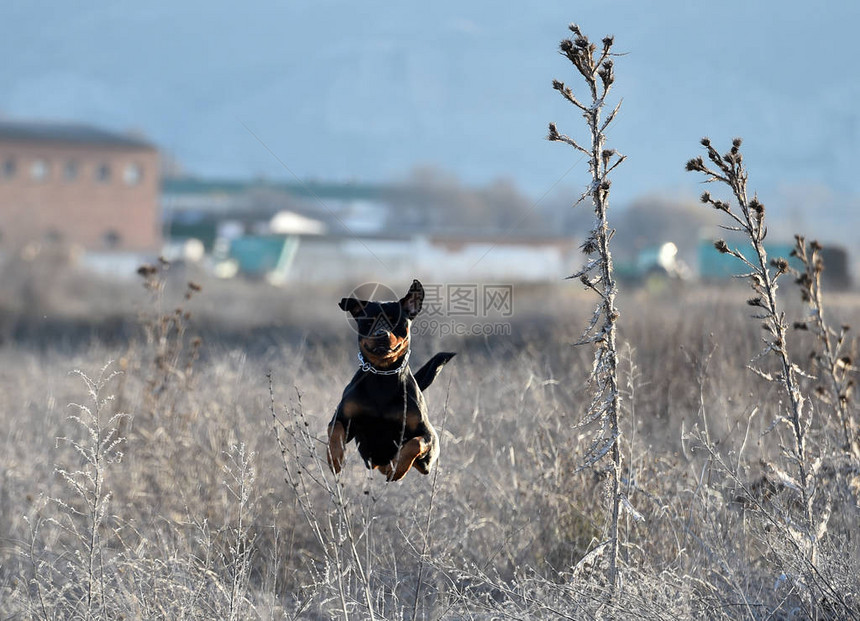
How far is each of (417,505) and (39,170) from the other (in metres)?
62.6

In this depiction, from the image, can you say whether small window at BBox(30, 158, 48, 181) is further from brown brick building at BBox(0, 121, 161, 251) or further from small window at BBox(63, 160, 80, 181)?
small window at BBox(63, 160, 80, 181)

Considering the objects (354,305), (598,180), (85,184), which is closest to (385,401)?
(354,305)

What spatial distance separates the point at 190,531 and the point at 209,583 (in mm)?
977

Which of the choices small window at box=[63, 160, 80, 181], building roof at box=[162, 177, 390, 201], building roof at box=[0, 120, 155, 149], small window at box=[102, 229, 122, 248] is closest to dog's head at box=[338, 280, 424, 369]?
small window at box=[102, 229, 122, 248]

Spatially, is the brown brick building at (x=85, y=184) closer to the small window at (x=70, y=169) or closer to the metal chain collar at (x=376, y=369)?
the small window at (x=70, y=169)

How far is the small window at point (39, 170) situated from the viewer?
2482 inches

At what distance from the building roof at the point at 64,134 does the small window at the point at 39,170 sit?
4.49 ft

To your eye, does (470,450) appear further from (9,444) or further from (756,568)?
(9,444)

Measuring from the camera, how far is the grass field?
5320mm

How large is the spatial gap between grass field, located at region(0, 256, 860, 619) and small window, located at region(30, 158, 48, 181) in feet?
181

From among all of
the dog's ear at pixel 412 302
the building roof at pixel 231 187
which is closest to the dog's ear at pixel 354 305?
the dog's ear at pixel 412 302

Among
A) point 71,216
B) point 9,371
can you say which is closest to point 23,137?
point 71,216

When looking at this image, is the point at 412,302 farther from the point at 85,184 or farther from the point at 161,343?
the point at 85,184

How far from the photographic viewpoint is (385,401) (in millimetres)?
3688
